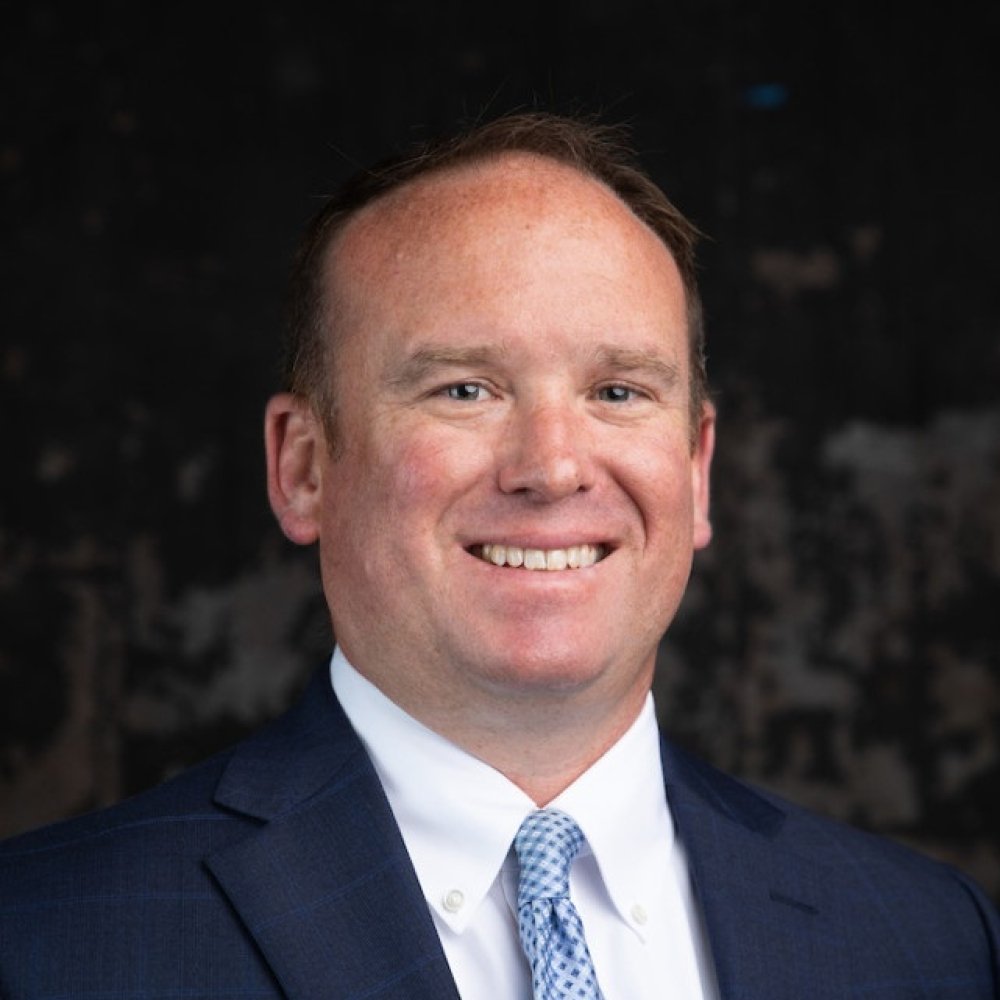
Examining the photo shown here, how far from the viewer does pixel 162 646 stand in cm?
362

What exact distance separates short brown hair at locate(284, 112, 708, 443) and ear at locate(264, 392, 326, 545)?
0.09 feet

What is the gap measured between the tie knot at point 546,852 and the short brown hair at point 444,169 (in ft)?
1.89

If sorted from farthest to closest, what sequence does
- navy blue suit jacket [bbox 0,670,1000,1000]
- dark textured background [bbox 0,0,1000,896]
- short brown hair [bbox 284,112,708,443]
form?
dark textured background [bbox 0,0,1000,896], short brown hair [bbox 284,112,708,443], navy blue suit jacket [bbox 0,670,1000,1000]

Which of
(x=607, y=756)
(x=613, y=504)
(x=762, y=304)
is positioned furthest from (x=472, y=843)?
(x=762, y=304)

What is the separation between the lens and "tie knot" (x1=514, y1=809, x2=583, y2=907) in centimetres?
231

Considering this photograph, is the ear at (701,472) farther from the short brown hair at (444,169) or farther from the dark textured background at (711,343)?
the dark textured background at (711,343)

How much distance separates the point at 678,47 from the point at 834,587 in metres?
1.09

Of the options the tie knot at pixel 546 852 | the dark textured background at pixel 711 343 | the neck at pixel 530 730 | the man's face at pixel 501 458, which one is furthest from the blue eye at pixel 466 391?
the dark textured background at pixel 711 343

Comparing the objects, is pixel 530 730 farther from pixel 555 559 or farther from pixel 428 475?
pixel 428 475

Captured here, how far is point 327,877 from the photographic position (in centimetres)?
229

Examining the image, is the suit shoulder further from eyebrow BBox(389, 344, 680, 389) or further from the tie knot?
eyebrow BBox(389, 344, 680, 389)

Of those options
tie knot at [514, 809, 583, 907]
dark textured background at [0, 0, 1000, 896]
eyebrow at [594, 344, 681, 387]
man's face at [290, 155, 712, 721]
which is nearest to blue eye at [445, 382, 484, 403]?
man's face at [290, 155, 712, 721]

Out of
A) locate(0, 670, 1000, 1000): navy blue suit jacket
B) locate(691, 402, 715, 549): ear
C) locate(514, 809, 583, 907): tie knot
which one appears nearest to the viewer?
locate(0, 670, 1000, 1000): navy blue suit jacket

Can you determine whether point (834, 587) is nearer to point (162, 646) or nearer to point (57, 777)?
point (162, 646)
